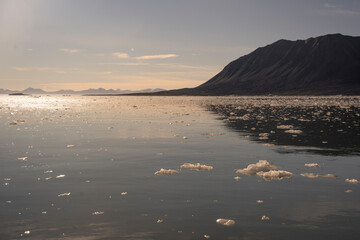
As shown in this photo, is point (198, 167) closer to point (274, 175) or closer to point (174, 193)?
point (274, 175)

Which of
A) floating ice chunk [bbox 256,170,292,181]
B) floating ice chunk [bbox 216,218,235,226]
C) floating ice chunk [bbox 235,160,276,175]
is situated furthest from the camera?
floating ice chunk [bbox 235,160,276,175]

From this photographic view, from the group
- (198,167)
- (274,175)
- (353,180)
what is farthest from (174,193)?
(353,180)

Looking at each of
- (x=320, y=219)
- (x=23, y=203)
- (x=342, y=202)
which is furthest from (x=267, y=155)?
(x=23, y=203)

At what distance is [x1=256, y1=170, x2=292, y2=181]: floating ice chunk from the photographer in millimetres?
11867

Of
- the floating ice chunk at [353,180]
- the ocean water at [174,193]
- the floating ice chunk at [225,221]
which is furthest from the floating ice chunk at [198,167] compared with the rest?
the floating ice chunk at [225,221]

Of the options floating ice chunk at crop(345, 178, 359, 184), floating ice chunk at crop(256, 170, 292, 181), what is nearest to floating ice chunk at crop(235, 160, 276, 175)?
floating ice chunk at crop(256, 170, 292, 181)

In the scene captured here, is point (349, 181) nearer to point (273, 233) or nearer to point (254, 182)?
point (254, 182)

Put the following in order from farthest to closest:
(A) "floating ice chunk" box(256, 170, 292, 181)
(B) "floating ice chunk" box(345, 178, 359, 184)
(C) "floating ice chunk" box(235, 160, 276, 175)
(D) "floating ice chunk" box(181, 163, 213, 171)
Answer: (D) "floating ice chunk" box(181, 163, 213, 171) → (C) "floating ice chunk" box(235, 160, 276, 175) → (A) "floating ice chunk" box(256, 170, 292, 181) → (B) "floating ice chunk" box(345, 178, 359, 184)

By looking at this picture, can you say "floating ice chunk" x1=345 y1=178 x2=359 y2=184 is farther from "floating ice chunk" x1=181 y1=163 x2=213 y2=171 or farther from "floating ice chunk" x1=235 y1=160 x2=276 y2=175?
"floating ice chunk" x1=181 y1=163 x2=213 y2=171

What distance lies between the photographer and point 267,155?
16188 mm

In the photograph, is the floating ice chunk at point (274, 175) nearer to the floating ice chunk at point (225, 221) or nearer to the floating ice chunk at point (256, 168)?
the floating ice chunk at point (256, 168)

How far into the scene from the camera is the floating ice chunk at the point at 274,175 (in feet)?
38.9

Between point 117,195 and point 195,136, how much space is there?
13.8 m

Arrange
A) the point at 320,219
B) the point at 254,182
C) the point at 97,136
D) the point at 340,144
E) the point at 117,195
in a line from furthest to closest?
the point at 97,136
the point at 340,144
the point at 254,182
the point at 117,195
the point at 320,219
